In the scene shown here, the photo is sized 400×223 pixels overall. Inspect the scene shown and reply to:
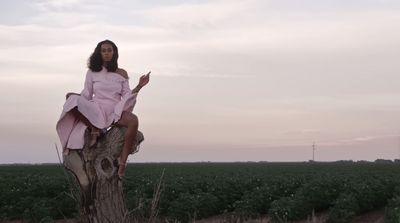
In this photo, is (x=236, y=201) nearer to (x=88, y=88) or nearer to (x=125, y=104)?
(x=88, y=88)

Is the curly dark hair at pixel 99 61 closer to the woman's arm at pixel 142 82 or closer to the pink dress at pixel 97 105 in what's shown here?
the pink dress at pixel 97 105

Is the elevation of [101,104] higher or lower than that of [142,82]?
lower

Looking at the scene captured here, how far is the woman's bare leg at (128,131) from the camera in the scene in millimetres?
Result: 5055

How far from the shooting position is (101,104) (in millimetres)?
5262

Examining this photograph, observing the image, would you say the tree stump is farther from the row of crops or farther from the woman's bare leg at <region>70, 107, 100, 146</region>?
the row of crops

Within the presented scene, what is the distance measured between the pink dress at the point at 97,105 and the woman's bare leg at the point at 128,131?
53 mm

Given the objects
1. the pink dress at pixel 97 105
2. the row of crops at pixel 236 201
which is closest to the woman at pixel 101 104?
the pink dress at pixel 97 105

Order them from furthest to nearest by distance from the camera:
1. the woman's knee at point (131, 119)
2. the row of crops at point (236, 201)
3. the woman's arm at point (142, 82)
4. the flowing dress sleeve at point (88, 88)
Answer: the row of crops at point (236, 201)
the flowing dress sleeve at point (88, 88)
the woman's arm at point (142, 82)
the woman's knee at point (131, 119)

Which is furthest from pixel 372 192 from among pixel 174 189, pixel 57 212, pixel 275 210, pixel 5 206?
pixel 5 206

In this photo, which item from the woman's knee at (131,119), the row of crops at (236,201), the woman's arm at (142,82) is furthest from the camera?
the row of crops at (236,201)

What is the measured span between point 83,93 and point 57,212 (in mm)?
12413

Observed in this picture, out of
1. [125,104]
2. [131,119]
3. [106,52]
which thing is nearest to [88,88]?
[106,52]

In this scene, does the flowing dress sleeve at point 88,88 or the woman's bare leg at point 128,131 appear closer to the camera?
the woman's bare leg at point 128,131

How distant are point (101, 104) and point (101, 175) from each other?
2.00 ft
